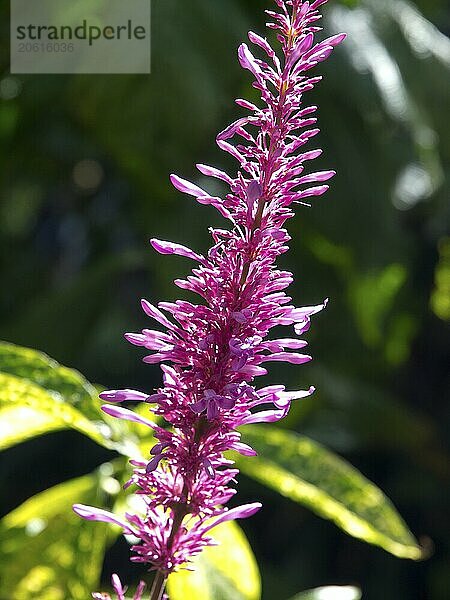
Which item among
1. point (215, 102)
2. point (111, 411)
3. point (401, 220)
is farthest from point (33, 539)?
point (401, 220)

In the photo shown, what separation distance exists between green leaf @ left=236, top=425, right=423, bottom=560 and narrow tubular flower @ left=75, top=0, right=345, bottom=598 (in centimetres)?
23

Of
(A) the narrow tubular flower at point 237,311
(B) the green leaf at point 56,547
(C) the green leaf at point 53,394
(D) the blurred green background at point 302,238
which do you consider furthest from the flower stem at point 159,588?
(D) the blurred green background at point 302,238

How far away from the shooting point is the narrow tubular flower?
0.26 m

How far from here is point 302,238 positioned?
3.41 ft

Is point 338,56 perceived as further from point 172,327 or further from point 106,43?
point 172,327

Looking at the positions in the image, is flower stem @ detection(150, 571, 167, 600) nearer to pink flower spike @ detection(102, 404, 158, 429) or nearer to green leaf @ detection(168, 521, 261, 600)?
Answer: pink flower spike @ detection(102, 404, 158, 429)

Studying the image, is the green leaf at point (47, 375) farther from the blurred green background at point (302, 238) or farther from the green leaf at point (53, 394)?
the blurred green background at point (302, 238)

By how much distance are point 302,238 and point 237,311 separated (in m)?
0.79

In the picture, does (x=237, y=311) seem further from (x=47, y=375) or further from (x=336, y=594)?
(x=336, y=594)

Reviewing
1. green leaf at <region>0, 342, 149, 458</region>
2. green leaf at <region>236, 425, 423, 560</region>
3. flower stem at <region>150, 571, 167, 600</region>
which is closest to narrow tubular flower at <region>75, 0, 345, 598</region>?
flower stem at <region>150, 571, 167, 600</region>

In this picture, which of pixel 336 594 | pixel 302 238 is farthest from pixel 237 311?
pixel 302 238

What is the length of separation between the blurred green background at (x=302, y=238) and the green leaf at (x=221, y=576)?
38cm

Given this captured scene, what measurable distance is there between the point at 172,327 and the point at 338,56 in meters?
0.69

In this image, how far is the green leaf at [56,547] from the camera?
50cm
